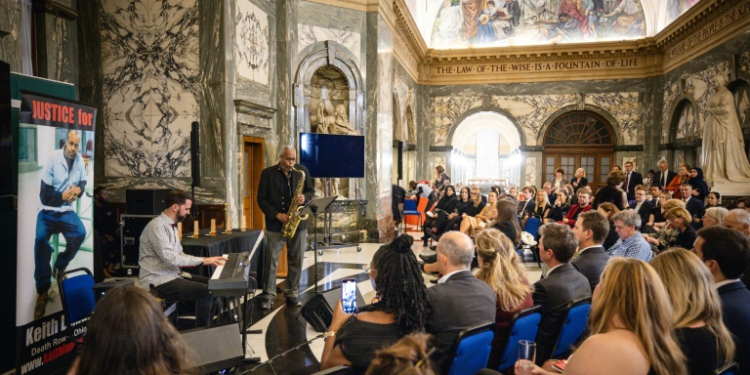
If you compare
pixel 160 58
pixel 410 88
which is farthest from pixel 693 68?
pixel 160 58

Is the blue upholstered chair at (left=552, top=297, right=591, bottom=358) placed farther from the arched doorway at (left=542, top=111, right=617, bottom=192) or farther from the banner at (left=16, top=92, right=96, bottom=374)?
the arched doorway at (left=542, top=111, right=617, bottom=192)

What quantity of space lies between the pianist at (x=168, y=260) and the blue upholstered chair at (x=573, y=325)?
2.60 m

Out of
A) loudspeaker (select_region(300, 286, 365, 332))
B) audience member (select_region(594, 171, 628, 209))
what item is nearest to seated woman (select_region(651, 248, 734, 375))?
loudspeaker (select_region(300, 286, 365, 332))

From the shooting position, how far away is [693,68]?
13.2 meters

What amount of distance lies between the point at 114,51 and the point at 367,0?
506 cm

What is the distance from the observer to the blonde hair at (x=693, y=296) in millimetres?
2141

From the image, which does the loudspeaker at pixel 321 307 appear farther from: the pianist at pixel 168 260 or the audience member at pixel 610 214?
the audience member at pixel 610 214

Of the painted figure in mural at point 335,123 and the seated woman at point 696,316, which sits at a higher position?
the painted figure in mural at point 335,123

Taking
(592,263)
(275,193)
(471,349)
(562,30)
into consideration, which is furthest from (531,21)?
(471,349)

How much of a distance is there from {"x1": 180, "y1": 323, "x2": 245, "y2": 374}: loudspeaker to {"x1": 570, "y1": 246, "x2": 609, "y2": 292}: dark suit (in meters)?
2.40

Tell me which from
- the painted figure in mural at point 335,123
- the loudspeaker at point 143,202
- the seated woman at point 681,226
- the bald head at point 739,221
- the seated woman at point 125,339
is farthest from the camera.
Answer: the painted figure in mural at point 335,123

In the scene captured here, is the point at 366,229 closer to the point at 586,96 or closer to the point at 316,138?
the point at 316,138

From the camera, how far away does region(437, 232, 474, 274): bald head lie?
8.70 ft

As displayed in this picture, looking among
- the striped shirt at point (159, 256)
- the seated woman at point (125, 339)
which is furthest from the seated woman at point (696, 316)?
the striped shirt at point (159, 256)
